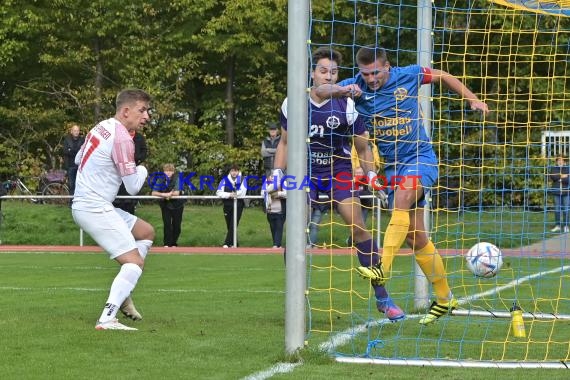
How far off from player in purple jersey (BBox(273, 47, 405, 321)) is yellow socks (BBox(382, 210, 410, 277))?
20cm

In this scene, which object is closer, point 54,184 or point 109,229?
point 109,229

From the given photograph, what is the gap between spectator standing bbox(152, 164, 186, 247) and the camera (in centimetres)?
1978

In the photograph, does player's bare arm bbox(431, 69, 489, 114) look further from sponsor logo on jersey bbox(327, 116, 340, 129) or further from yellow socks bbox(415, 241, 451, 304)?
yellow socks bbox(415, 241, 451, 304)

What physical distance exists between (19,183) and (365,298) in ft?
69.2

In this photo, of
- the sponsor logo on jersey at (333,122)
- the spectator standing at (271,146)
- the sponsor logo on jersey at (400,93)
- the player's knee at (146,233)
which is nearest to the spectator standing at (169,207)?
the spectator standing at (271,146)

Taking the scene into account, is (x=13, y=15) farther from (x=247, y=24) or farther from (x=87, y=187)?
(x=87, y=187)

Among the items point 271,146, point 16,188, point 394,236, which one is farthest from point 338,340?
point 16,188

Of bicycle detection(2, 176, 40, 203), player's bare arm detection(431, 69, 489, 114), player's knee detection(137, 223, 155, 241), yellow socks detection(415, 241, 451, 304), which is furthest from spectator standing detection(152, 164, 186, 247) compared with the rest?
player's bare arm detection(431, 69, 489, 114)

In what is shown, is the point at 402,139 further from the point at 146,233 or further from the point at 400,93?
the point at 146,233

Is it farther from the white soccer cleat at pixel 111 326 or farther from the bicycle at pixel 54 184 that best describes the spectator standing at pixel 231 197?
the white soccer cleat at pixel 111 326

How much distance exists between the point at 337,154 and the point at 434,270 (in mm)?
1275

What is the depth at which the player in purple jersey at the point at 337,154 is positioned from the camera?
809 cm

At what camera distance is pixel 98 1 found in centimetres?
3353

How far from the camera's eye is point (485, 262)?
27.9 ft
